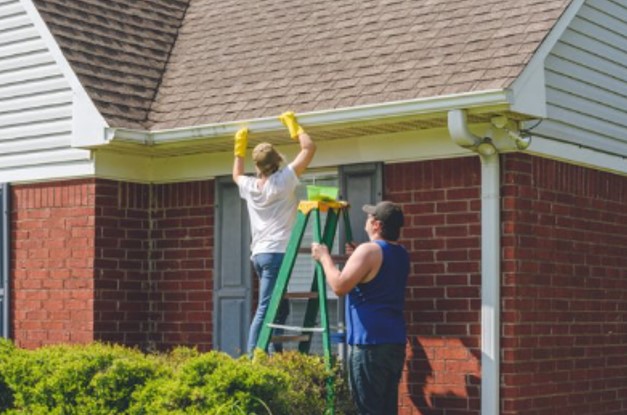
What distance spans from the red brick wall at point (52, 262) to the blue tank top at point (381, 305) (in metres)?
3.45

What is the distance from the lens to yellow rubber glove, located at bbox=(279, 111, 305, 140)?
10.1 metres

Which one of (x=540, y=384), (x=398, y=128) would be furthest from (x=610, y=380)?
(x=398, y=128)

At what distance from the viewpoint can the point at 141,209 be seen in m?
12.1

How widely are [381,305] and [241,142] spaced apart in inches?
87.2

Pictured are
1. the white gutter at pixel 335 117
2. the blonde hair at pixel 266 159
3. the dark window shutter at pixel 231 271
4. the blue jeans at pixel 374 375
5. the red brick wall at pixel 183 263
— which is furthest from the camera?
the red brick wall at pixel 183 263

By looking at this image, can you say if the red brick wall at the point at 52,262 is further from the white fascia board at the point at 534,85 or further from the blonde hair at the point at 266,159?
the white fascia board at the point at 534,85

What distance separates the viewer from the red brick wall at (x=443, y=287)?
32.2ft

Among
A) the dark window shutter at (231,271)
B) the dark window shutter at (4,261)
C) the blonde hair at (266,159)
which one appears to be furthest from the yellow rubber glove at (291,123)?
the dark window shutter at (4,261)

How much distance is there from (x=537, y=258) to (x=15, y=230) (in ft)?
16.7

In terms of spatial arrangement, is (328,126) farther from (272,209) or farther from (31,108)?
(31,108)

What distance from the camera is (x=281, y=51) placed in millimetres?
11898

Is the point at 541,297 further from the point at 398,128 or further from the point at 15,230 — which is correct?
the point at 15,230

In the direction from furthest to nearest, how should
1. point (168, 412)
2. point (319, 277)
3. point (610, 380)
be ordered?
point (610, 380), point (319, 277), point (168, 412)

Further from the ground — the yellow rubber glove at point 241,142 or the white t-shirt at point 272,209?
the yellow rubber glove at point 241,142
